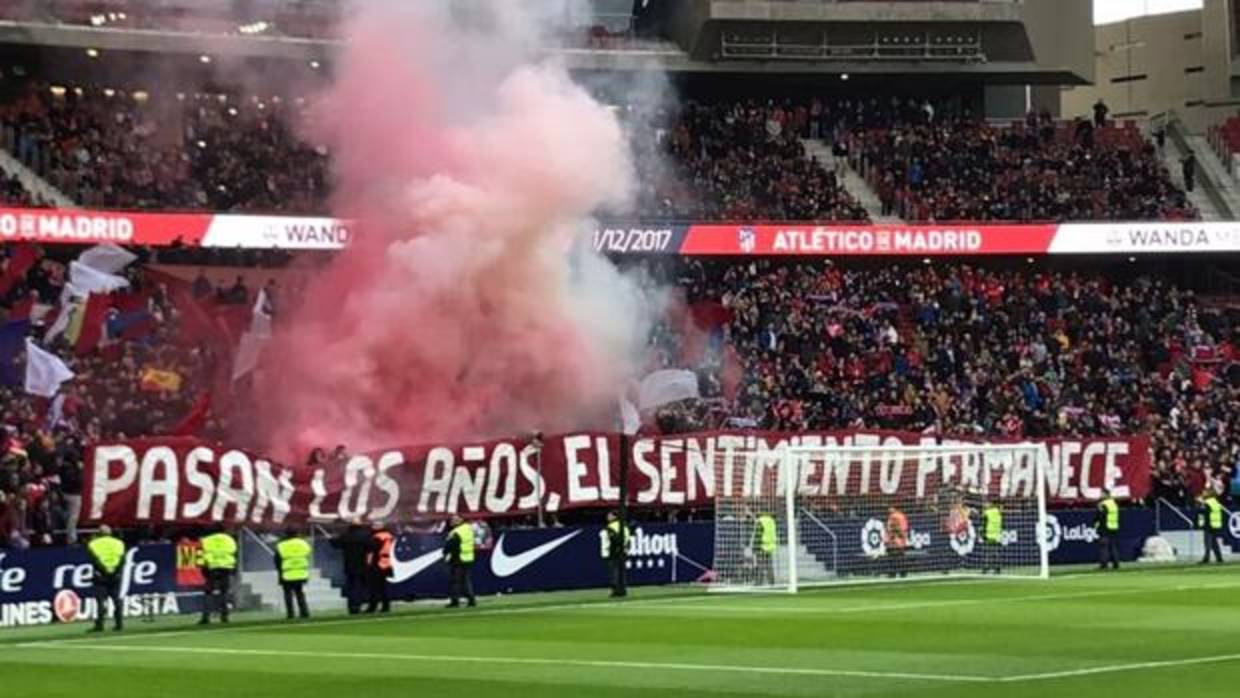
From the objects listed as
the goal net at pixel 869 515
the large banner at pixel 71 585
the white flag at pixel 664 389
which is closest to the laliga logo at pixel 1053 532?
the goal net at pixel 869 515

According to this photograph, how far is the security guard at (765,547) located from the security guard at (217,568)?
10.4 meters

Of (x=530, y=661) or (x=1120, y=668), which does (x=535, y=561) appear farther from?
(x=1120, y=668)

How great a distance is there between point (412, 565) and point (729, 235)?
74.4ft

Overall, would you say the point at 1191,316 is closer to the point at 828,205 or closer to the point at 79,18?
the point at 828,205

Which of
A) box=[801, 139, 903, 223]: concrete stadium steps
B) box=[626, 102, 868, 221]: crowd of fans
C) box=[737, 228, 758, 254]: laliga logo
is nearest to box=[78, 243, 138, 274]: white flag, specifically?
box=[626, 102, 868, 221]: crowd of fans

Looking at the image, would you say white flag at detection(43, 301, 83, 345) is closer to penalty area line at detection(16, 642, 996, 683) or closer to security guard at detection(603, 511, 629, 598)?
security guard at detection(603, 511, 629, 598)

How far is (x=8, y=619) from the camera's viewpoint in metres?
30.3

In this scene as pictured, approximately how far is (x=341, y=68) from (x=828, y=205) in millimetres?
16210

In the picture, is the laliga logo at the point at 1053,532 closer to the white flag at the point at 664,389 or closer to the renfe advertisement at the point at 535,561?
the renfe advertisement at the point at 535,561

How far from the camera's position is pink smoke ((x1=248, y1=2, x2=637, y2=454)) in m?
41.6

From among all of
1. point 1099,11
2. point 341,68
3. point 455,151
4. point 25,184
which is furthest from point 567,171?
point 1099,11

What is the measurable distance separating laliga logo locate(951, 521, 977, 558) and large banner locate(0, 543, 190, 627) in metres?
14.9

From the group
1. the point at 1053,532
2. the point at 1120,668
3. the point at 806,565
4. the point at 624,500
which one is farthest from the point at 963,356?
the point at 1120,668

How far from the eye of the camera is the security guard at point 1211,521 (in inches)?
1651
